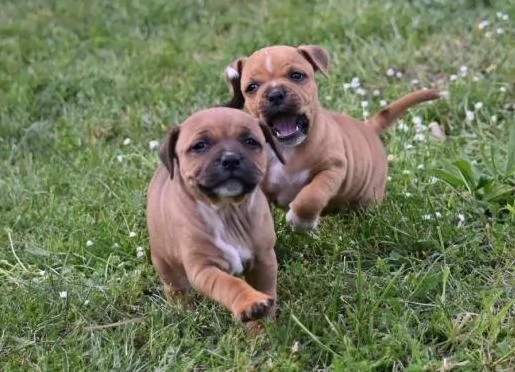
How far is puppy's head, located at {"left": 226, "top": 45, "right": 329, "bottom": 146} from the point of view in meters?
4.69

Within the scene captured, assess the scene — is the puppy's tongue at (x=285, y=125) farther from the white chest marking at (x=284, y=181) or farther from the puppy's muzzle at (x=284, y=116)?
the white chest marking at (x=284, y=181)

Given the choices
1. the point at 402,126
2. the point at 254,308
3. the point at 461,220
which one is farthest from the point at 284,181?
the point at 402,126

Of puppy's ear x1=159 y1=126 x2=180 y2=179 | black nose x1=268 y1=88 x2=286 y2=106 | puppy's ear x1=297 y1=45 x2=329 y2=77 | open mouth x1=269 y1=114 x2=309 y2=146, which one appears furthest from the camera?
puppy's ear x1=297 y1=45 x2=329 y2=77

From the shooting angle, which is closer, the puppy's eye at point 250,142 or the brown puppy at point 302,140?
the puppy's eye at point 250,142

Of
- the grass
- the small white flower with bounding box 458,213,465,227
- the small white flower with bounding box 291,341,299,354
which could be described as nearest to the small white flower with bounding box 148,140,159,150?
the grass

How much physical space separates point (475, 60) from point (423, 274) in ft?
9.70

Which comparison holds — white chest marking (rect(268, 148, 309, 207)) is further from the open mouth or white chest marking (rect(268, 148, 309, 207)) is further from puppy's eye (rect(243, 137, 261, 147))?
puppy's eye (rect(243, 137, 261, 147))

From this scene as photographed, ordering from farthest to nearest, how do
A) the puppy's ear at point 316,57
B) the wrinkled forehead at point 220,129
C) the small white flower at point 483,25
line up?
the small white flower at point 483,25, the puppy's ear at point 316,57, the wrinkled forehead at point 220,129

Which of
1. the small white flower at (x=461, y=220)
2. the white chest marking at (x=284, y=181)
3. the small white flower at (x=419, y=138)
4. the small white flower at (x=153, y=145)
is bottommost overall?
the small white flower at (x=153, y=145)

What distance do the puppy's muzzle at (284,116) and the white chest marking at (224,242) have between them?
768mm

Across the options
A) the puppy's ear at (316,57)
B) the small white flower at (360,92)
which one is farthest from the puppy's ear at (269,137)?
the small white flower at (360,92)


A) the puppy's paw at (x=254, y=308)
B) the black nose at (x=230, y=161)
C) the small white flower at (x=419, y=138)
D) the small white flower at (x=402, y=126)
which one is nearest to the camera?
the puppy's paw at (x=254, y=308)

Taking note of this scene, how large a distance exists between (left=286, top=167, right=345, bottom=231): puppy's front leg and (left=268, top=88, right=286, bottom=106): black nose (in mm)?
411

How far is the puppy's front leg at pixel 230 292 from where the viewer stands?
12.1 feet
